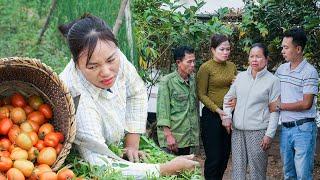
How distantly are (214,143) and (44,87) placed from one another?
10.5 ft

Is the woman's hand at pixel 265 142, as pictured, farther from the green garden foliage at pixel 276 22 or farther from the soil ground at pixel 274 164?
the soil ground at pixel 274 164

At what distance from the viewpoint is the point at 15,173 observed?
2.13 metres

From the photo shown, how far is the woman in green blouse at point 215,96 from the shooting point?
5.43m

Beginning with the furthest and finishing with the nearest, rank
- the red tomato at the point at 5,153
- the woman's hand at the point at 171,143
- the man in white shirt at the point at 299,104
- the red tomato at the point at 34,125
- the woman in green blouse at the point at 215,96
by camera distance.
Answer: the woman in green blouse at the point at 215,96 < the woman's hand at the point at 171,143 < the man in white shirt at the point at 299,104 < the red tomato at the point at 34,125 < the red tomato at the point at 5,153

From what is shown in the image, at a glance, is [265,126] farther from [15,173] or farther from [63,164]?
[15,173]

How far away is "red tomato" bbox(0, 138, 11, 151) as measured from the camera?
2.33 meters

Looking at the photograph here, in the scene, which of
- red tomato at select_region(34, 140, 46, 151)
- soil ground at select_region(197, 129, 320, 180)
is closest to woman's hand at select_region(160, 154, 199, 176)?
red tomato at select_region(34, 140, 46, 151)

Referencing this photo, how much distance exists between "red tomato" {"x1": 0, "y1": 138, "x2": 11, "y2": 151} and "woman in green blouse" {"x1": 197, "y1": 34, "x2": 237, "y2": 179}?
3.23 meters

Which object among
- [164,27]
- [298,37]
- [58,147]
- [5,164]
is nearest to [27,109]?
[58,147]

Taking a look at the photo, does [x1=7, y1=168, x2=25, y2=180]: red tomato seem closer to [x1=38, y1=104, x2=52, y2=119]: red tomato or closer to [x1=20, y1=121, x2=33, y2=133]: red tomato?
[x1=20, y1=121, x2=33, y2=133]: red tomato

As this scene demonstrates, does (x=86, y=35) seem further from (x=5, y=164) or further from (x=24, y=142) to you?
(x=5, y=164)

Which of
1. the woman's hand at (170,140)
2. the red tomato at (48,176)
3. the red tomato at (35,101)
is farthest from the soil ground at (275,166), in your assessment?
the red tomato at (48,176)

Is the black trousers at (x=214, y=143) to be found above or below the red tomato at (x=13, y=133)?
below

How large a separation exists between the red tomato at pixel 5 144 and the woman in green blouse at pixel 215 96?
3231 millimetres
